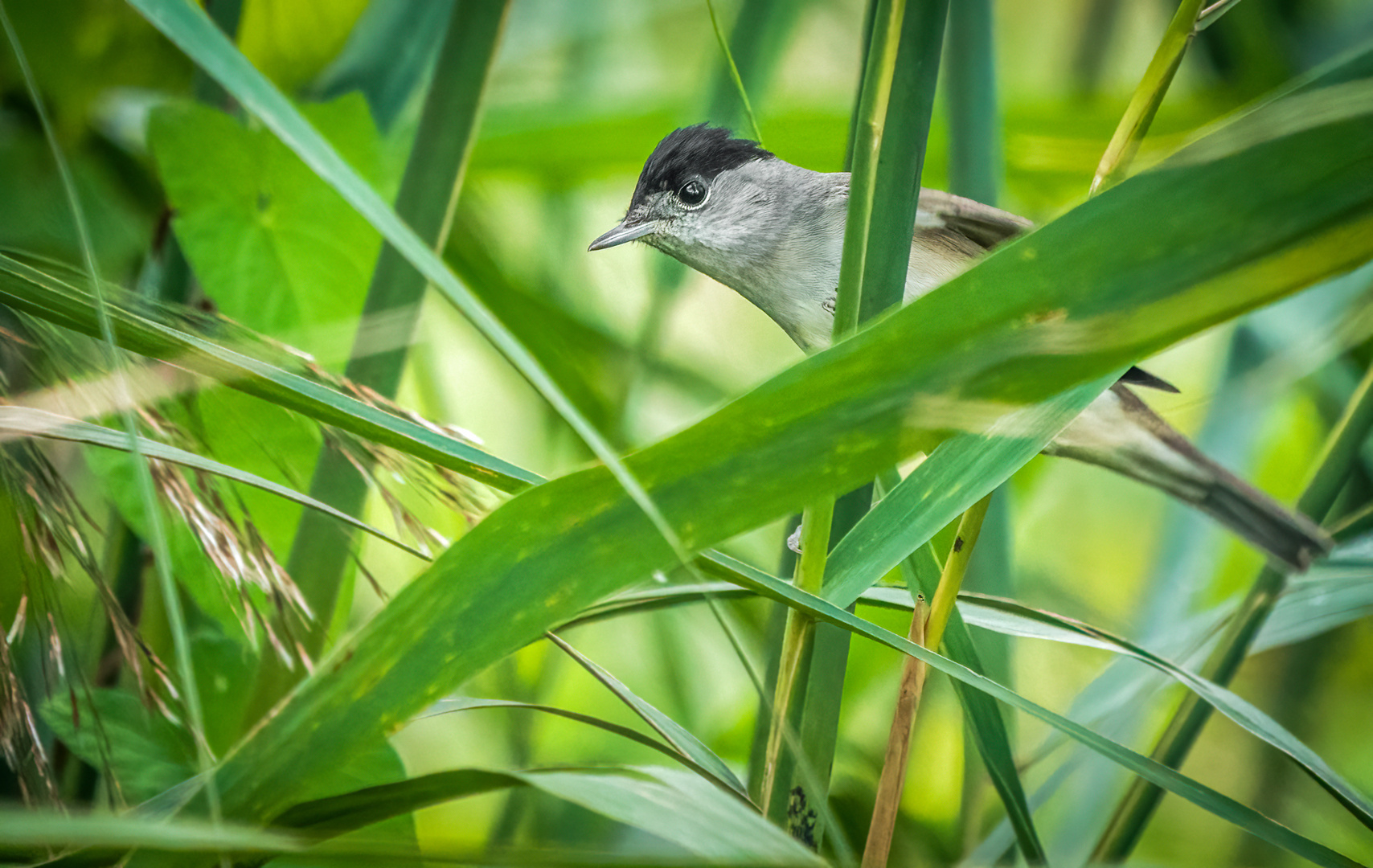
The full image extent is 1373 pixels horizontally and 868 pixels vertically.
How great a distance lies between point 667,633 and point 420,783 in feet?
1.72

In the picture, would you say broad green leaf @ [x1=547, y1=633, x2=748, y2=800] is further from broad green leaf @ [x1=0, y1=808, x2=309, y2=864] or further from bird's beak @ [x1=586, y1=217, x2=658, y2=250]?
bird's beak @ [x1=586, y1=217, x2=658, y2=250]

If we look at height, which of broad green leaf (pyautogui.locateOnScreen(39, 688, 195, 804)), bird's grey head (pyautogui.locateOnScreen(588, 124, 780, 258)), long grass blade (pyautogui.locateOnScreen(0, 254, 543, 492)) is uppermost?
bird's grey head (pyautogui.locateOnScreen(588, 124, 780, 258))

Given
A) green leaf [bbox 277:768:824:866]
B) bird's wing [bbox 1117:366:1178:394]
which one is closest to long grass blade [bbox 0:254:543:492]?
green leaf [bbox 277:768:824:866]

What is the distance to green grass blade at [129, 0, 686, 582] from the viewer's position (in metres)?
0.20

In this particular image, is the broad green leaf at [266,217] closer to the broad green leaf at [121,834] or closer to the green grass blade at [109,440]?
the green grass blade at [109,440]

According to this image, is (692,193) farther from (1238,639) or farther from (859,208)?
(1238,639)

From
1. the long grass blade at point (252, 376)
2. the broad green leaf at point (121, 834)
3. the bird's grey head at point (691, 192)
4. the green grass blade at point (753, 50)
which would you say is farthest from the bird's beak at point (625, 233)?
the broad green leaf at point (121, 834)

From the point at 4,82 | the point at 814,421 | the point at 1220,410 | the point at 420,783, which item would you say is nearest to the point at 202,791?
the point at 420,783

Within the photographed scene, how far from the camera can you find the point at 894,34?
0.29 meters

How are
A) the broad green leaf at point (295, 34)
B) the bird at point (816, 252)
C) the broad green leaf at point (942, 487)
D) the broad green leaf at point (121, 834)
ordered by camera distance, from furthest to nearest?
the broad green leaf at point (295, 34) < the bird at point (816, 252) < the broad green leaf at point (942, 487) < the broad green leaf at point (121, 834)

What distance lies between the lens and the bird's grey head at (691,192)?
0.62 metres

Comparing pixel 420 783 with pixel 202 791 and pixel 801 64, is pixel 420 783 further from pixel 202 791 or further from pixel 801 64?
pixel 801 64

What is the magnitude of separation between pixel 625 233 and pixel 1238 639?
512 millimetres

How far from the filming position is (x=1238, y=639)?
0.49 meters
